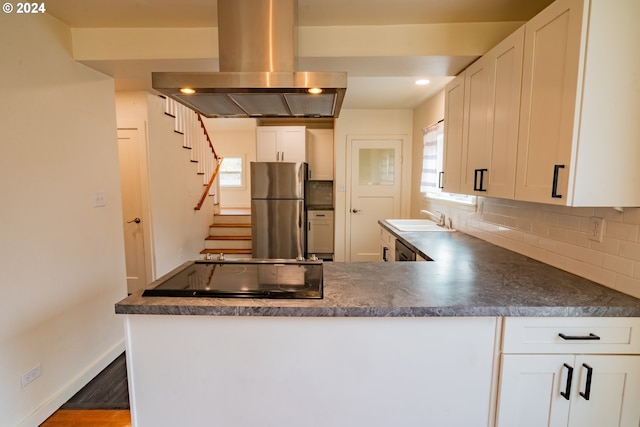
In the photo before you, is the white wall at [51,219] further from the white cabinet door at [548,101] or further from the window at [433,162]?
the window at [433,162]

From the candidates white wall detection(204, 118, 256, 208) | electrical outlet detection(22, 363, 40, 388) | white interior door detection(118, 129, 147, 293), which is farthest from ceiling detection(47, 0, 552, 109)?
white wall detection(204, 118, 256, 208)

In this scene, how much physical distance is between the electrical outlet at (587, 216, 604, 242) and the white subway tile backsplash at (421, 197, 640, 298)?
17 millimetres

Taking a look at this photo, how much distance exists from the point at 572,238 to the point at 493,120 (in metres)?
0.77

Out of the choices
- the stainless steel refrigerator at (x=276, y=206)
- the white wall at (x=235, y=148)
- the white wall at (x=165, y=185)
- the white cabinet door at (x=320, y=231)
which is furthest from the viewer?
the white wall at (x=235, y=148)

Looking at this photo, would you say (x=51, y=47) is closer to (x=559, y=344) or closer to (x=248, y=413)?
(x=248, y=413)

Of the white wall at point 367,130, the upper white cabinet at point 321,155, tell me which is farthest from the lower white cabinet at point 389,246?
the upper white cabinet at point 321,155

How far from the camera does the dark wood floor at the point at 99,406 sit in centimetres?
177

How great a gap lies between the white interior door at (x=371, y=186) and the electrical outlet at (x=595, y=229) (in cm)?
313

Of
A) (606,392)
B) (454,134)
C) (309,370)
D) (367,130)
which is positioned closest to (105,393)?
(309,370)

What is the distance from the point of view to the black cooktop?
1.21 m

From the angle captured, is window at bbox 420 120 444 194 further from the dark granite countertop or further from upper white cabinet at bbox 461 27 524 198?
the dark granite countertop

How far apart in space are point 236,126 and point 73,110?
476 centimetres

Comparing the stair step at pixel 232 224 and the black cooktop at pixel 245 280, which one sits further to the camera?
the stair step at pixel 232 224

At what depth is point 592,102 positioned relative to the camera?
117 cm
